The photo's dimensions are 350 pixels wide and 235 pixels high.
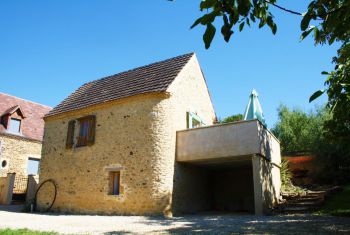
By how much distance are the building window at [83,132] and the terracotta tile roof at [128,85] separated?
69 cm

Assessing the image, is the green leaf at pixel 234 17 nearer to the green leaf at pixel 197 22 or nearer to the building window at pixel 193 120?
the green leaf at pixel 197 22

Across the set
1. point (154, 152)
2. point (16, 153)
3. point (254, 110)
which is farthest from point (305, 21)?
point (16, 153)

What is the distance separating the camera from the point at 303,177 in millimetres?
19094

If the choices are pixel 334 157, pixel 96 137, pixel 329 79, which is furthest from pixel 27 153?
pixel 329 79

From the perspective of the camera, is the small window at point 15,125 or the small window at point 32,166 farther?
the small window at point 32,166

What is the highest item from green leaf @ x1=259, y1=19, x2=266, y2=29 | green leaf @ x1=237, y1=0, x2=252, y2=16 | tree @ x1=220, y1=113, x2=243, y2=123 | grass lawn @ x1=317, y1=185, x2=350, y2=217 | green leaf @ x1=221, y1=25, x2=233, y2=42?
tree @ x1=220, y1=113, x2=243, y2=123

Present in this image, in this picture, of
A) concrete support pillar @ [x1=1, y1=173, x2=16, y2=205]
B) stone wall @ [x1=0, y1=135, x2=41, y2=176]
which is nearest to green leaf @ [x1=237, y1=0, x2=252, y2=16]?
concrete support pillar @ [x1=1, y1=173, x2=16, y2=205]

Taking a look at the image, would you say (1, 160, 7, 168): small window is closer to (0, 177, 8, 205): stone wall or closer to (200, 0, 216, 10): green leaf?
(0, 177, 8, 205): stone wall

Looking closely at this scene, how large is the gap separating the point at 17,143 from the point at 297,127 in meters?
23.2

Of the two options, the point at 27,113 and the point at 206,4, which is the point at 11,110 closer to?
the point at 27,113

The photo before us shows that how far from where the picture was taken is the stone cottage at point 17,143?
20.0m

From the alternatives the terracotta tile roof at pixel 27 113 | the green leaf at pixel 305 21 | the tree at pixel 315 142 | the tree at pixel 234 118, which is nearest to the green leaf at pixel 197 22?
the green leaf at pixel 305 21

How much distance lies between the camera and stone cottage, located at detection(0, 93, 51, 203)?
20016 mm

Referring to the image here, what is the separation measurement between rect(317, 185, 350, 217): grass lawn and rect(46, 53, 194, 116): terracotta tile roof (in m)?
7.61
